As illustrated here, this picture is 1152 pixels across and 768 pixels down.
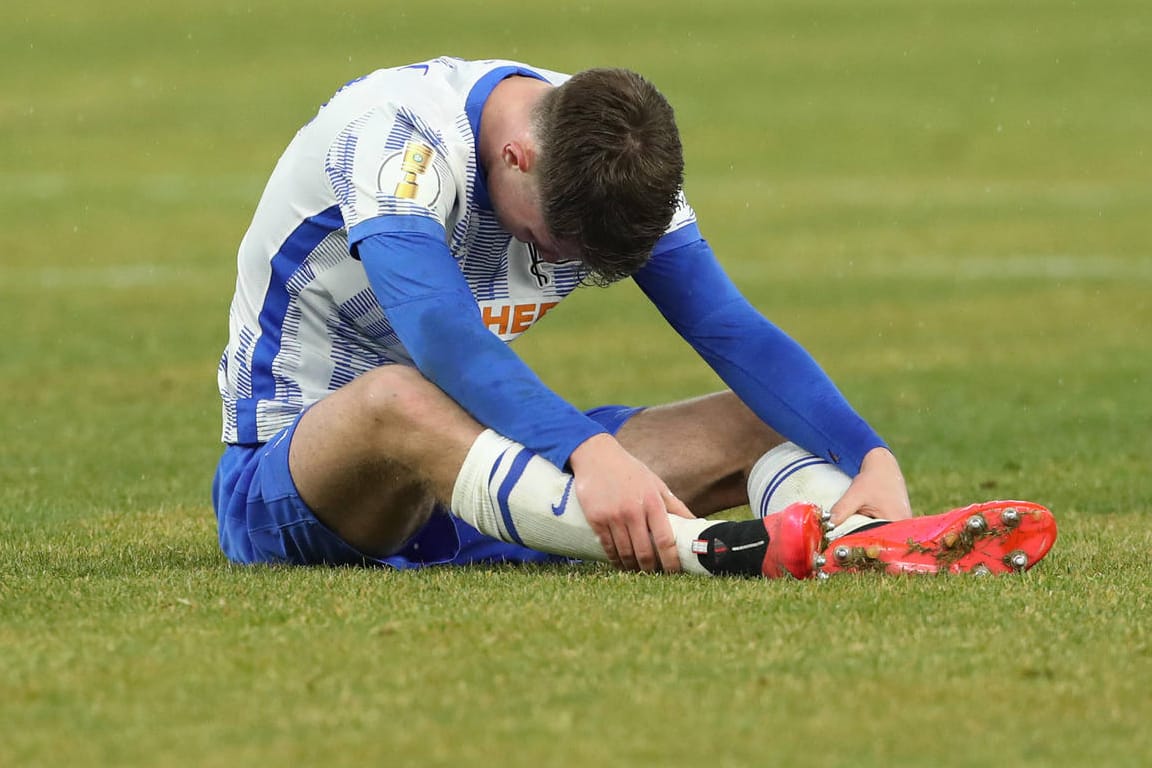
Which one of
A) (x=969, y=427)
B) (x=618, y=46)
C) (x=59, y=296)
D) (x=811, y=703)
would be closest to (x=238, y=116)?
(x=618, y=46)

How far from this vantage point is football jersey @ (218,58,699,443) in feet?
15.4

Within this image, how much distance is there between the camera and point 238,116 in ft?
95.0

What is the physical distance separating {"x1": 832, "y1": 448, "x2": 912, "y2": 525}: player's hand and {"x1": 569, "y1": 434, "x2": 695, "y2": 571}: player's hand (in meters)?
0.51

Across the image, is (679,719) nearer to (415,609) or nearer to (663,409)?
(415,609)

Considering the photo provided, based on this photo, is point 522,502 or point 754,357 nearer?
point 522,502

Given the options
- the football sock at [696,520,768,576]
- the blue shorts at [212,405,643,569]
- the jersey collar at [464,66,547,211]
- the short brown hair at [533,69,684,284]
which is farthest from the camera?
the blue shorts at [212,405,643,569]

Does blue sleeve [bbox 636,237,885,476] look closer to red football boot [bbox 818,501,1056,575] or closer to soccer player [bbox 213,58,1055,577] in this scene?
soccer player [bbox 213,58,1055,577]

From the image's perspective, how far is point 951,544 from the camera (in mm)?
4645

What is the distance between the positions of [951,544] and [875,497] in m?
0.25

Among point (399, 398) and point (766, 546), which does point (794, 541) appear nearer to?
point (766, 546)

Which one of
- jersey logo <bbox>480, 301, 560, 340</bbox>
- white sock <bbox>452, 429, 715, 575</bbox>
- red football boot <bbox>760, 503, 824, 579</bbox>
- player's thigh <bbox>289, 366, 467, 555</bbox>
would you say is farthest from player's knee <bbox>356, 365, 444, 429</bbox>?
red football boot <bbox>760, 503, 824, 579</bbox>

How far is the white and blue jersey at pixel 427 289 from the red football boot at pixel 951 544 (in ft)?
1.26

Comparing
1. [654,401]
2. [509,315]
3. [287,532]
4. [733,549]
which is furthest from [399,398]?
[654,401]

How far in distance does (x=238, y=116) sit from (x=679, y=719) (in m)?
26.4
